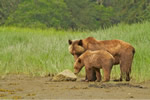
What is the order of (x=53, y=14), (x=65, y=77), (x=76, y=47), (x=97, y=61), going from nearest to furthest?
(x=97, y=61) < (x=76, y=47) < (x=65, y=77) < (x=53, y=14)

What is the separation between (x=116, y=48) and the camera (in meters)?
5.87

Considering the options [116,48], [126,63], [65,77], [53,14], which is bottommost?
[65,77]

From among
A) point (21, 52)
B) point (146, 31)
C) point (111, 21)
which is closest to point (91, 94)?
point (21, 52)

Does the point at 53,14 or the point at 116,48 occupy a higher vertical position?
the point at 53,14

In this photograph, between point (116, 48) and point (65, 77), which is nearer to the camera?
point (116, 48)

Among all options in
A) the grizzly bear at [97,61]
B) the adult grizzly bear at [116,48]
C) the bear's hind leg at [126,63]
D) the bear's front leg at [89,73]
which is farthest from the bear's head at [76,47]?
the bear's hind leg at [126,63]

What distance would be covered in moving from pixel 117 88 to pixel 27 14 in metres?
33.9

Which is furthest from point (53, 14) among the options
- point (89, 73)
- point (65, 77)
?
point (89, 73)

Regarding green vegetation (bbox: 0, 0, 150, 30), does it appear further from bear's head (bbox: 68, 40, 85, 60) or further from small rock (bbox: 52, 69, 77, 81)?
bear's head (bbox: 68, 40, 85, 60)

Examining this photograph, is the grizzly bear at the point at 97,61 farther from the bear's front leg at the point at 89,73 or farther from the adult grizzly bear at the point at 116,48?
the adult grizzly bear at the point at 116,48

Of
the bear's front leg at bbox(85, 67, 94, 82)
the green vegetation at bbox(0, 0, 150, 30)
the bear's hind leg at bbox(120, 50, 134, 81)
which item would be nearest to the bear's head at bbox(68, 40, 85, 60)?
the bear's front leg at bbox(85, 67, 94, 82)

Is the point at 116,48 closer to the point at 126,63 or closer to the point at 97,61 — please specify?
the point at 126,63

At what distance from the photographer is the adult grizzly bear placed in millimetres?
5863

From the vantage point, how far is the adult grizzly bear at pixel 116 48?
5863 millimetres
